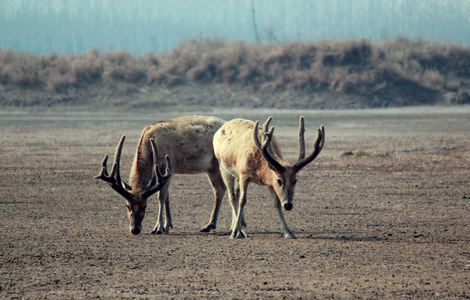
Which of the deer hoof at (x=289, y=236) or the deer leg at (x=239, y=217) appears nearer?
the deer hoof at (x=289, y=236)

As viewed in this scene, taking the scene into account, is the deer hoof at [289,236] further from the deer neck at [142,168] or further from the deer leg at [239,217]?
the deer neck at [142,168]

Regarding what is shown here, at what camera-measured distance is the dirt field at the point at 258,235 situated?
12.9 m

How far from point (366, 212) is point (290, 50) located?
122ft

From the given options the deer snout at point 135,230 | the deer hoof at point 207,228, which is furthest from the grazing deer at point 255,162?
the deer snout at point 135,230

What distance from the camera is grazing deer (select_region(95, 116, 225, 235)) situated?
16859 millimetres

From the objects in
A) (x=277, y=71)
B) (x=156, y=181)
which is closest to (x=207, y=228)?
(x=156, y=181)

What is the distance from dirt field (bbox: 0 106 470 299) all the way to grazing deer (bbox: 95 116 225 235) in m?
0.44

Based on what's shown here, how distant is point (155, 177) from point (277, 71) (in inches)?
1431

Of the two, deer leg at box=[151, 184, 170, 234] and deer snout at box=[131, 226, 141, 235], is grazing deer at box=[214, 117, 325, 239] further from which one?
deer snout at box=[131, 226, 141, 235]

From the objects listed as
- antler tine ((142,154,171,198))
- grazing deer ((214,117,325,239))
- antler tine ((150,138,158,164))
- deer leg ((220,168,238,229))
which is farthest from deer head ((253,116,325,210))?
antler tine ((150,138,158,164))

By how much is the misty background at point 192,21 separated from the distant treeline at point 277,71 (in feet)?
150

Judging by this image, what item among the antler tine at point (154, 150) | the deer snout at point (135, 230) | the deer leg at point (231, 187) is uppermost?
the antler tine at point (154, 150)

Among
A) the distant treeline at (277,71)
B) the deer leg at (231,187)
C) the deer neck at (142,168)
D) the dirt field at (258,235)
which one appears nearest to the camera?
the dirt field at (258,235)

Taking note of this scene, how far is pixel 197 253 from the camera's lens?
1503 cm
